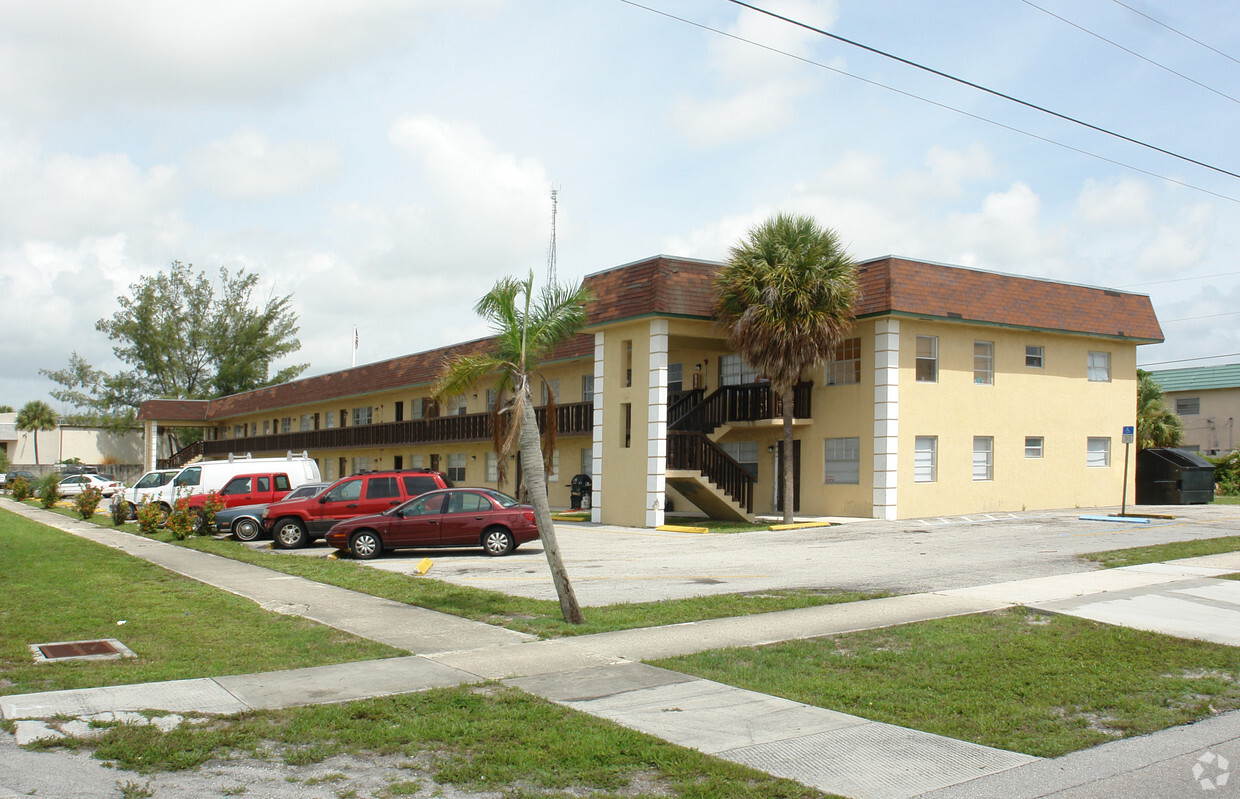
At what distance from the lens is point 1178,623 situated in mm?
10742

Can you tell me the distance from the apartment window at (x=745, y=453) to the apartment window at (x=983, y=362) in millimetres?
6563

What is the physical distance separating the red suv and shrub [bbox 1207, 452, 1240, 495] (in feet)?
114

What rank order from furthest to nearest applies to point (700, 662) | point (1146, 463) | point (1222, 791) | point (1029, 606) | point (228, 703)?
point (1146, 463), point (1029, 606), point (700, 662), point (228, 703), point (1222, 791)

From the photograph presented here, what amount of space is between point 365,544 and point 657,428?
8.97 metres

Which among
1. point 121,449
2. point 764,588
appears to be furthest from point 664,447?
point 121,449


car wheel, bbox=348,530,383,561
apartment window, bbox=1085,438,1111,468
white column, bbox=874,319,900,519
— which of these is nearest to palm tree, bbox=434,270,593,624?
car wheel, bbox=348,530,383,561

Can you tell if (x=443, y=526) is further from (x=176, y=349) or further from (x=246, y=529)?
(x=176, y=349)

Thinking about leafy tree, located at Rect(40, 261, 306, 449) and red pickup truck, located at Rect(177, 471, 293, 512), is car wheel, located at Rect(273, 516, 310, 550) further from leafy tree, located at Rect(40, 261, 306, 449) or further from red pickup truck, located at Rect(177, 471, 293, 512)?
leafy tree, located at Rect(40, 261, 306, 449)

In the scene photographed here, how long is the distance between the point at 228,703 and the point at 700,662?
402 centimetres

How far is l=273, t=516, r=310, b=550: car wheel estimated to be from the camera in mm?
21391

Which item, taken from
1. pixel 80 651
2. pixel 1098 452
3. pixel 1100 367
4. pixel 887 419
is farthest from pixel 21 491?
pixel 1100 367

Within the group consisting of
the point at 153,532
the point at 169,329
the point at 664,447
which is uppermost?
the point at 169,329

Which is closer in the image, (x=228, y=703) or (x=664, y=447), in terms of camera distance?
(x=228, y=703)

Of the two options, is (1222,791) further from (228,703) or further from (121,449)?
(121,449)
